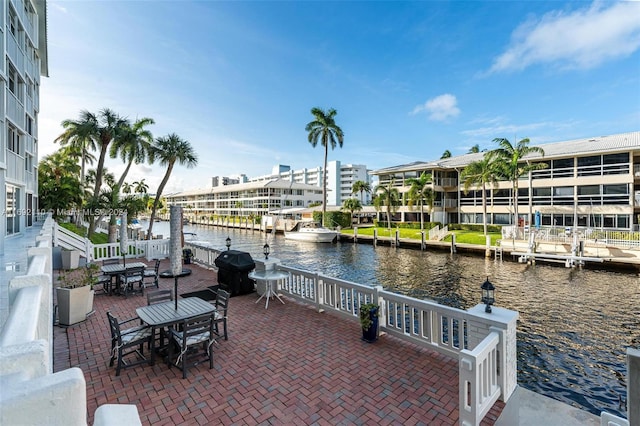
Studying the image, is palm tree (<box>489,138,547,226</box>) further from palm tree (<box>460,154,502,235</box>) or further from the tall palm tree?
the tall palm tree

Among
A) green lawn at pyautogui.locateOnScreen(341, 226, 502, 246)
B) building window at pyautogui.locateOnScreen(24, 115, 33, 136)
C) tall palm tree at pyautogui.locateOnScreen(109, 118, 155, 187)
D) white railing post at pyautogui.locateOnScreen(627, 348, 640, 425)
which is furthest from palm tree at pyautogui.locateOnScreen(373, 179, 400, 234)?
white railing post at pyautogui.locateOnScreen(627, 348, 640, 425)

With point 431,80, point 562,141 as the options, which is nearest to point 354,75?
point 431,80

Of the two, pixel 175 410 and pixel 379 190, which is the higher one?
pixel 379 190

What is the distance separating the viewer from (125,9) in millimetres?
10070

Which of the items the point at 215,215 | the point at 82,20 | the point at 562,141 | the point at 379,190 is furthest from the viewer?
the point at 215,215

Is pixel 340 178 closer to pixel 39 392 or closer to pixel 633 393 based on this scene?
pixel 633 393

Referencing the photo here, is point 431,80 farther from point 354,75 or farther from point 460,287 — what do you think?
point 460,287

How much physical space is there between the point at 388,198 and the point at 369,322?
35306mm

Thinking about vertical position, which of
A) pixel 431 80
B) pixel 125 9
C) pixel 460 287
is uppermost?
pixel 431 80

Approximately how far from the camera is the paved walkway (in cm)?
378

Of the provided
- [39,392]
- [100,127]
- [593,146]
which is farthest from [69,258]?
[593,146]

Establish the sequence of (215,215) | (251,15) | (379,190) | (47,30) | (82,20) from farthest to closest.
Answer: (215,215) → (379,190) → (47,30) → (251,15) → (82,20)

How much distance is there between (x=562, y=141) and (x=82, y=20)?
43771 millimetres

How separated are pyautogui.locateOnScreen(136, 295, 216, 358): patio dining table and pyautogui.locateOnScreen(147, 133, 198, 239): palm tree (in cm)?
2079
